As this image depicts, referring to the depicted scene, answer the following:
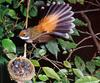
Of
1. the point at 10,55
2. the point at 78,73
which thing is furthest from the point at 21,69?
the point at 78,73

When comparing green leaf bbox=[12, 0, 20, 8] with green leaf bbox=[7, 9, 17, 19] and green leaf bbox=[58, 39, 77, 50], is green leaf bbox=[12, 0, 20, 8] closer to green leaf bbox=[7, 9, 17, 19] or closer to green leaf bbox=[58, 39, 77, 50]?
green leaf bbox=[7, 9, 17, 19]

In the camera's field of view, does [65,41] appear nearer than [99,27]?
Yes

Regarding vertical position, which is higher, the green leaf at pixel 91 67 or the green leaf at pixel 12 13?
the green leaf at pixel 12 13

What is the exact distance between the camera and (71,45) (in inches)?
39.7

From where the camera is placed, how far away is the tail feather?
0.80m

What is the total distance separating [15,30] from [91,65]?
11.7 inches

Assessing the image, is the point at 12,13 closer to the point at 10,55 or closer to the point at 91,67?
the point at 10,55

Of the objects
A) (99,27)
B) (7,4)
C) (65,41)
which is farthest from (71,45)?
(99,27)

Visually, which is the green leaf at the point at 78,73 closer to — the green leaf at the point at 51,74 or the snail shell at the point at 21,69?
the green leaf at the point at 51,74

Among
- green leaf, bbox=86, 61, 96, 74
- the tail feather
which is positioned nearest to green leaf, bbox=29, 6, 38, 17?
the tail feather

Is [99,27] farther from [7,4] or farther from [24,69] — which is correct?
[24,69]

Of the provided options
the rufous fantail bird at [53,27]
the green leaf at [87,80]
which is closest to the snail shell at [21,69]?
the rufous fantail bird at [53,27]

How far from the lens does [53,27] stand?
813 millimetres

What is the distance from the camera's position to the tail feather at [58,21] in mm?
802
